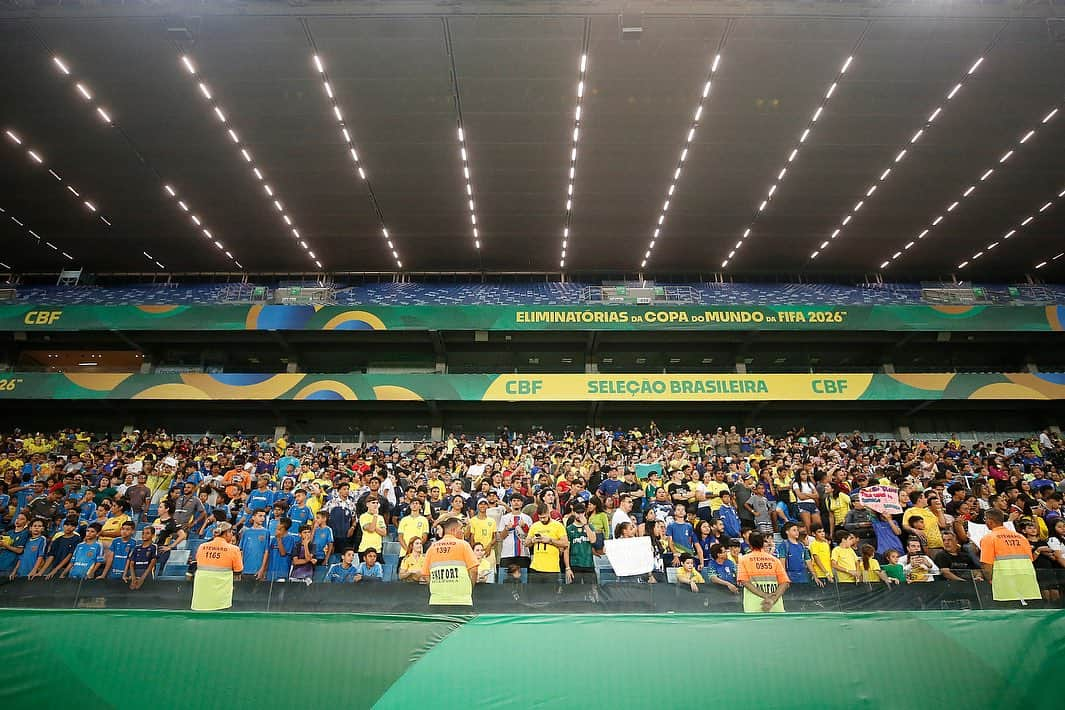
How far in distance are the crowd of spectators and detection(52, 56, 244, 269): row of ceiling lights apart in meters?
11.0

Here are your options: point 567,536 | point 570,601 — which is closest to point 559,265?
point 567,536

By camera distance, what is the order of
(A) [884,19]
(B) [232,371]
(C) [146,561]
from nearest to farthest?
(C) [146,561] < (A) [884,19] < (B) [232,371]

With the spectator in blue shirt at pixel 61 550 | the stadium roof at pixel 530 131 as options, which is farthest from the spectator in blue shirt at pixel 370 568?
the stadium roof at pixel 530 131

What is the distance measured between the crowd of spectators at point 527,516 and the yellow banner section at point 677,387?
7.85 m

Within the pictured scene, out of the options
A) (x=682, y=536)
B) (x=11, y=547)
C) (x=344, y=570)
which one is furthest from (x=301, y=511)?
(x=682, y=536)

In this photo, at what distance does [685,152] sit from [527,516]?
16.1 metres

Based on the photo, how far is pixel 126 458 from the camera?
15562 mm

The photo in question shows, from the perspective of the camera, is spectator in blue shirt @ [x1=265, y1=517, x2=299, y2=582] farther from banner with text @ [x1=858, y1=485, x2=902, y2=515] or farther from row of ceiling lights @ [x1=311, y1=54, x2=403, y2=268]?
row of ceiling lights @ [x1=311, y1=54, x2=403, y2=268]

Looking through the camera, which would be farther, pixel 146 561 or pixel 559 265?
pixel 559 265

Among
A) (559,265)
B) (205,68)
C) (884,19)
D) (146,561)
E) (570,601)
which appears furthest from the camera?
(559,265)

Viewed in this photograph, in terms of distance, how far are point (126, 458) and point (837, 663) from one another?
1792 centimetres

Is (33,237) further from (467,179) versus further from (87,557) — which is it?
(87,557)

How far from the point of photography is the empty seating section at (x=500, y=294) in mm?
27125

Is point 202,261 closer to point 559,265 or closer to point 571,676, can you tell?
point 559,265
